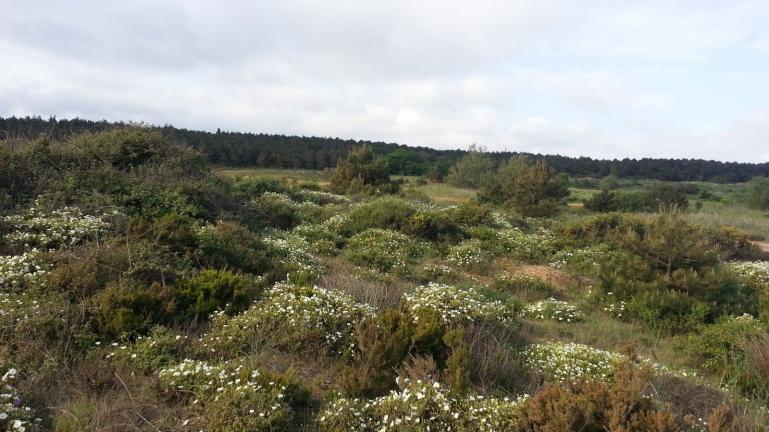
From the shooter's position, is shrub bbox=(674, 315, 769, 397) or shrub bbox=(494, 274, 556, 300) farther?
shrub bbox=(494, 274, 556, 300)

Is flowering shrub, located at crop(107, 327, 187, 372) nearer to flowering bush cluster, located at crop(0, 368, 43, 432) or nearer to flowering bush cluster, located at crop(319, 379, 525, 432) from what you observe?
flowering bush cluster, located at crop(0, 368, 43, 432)

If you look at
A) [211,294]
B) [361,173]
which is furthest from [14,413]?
[361,173]

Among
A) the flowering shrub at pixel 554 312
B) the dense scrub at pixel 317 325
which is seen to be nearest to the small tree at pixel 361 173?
the dense scrub at pixel 317 325

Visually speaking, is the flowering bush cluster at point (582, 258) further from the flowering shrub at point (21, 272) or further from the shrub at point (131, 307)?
the flowering shrub at point (21, 272)

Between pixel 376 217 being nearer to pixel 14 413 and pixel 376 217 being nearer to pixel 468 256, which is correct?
pixel 468 256

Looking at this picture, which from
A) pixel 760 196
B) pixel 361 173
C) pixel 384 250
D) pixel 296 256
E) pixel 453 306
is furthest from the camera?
pixel 760 196

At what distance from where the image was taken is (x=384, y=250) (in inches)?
460

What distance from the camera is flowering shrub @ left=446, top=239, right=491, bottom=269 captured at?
11891 mm

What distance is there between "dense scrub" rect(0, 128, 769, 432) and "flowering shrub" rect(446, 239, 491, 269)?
69 mm

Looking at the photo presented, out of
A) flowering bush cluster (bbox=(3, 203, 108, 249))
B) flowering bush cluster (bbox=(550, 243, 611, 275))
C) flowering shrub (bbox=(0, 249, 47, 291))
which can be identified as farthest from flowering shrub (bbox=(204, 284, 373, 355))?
flowering bush cluster (bbox=(550, 243, 611, 275))

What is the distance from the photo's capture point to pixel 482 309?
691cm

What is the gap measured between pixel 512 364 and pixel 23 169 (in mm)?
9416

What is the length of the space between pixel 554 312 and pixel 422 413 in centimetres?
511

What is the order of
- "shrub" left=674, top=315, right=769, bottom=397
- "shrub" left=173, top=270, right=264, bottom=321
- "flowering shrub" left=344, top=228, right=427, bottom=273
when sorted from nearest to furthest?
"shrub" left=674, top=315, right=769, bottom=397, "shrub" left=173, top=270, right=264, bottom=321, "flowering shrub" left=344, top=228, right=427, bottom=273
